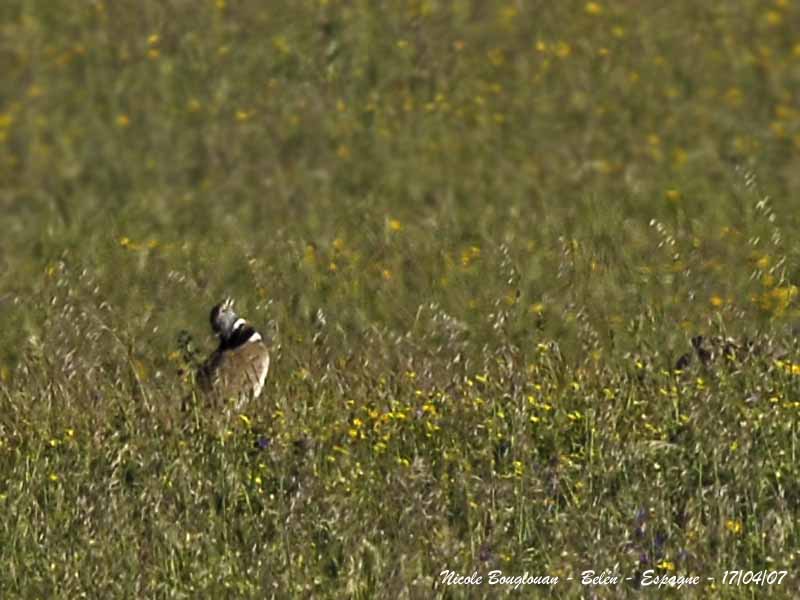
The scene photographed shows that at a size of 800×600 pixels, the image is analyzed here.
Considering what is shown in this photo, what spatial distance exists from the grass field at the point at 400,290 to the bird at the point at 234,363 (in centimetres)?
11

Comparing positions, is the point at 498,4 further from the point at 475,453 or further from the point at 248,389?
the point at 475,453

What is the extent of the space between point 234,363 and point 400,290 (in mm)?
2153

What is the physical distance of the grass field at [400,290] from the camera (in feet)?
21.0

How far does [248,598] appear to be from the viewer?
19.9 ft

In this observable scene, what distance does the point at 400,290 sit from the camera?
402 inches

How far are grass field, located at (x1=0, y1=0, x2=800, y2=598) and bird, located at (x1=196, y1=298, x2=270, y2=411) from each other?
0.11 m

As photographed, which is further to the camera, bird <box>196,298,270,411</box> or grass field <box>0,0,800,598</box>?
bird <box>196,298,270,411</box>

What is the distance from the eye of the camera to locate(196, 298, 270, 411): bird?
8008 mm

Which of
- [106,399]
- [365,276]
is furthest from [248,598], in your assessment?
[365,276]

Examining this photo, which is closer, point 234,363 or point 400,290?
point 234,363

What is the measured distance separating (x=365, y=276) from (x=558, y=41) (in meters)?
5.00

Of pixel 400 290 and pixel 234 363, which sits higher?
pixel 234 363

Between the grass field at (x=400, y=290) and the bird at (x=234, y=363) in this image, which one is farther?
the bird at (x=234, y=363)

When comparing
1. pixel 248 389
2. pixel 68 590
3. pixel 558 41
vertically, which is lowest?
pixel 558 41
